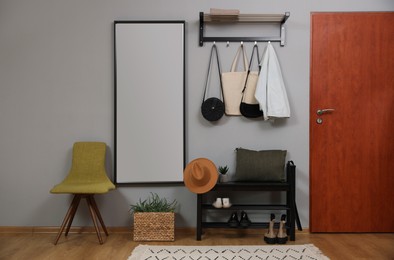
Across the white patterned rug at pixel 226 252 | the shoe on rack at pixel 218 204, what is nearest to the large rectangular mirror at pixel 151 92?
the shoe on rack at pixel 218 204

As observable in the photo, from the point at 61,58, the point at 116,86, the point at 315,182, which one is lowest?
the point at 315,182

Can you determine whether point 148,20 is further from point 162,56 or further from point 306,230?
point 306,230

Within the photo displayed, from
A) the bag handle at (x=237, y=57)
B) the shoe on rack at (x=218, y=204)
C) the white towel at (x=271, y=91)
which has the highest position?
the bag handle at (x=237, y=57)

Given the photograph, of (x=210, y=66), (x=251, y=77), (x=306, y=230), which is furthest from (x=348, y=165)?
(x=210, y=66)

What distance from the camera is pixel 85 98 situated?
396 cm

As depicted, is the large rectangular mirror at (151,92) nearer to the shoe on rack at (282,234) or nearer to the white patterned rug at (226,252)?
the white patterned rug at (226,252)

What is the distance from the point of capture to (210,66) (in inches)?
155

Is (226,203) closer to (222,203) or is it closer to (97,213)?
(222,203)

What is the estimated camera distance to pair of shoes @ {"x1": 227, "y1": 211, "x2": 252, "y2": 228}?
3670 mm

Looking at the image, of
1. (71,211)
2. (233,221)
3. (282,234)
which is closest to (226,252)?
(233,221)

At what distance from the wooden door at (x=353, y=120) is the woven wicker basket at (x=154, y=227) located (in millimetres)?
1219

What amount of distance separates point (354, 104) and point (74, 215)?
8.31ft

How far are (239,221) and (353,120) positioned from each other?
4.21ft

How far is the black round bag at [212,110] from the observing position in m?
3.85
